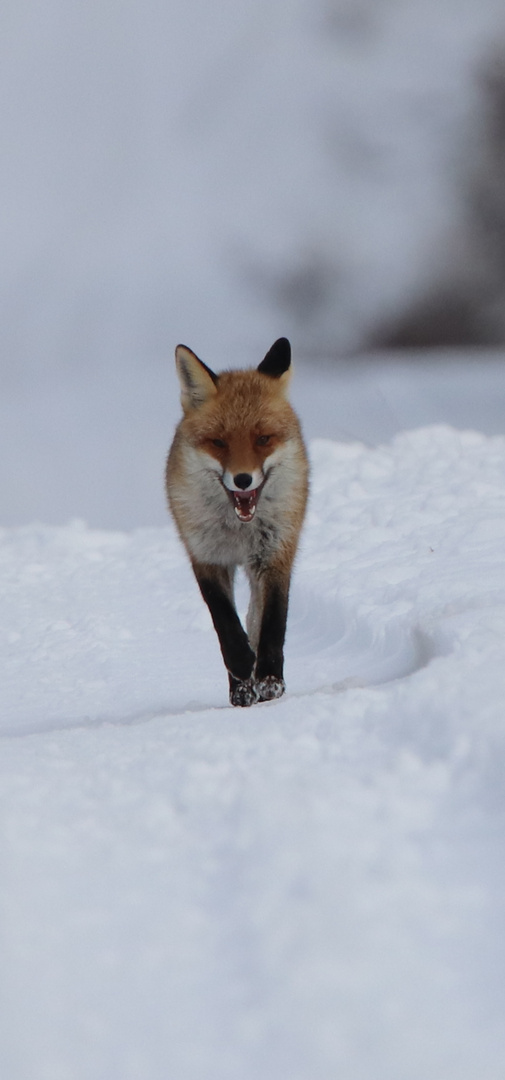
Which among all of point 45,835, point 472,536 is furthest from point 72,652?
point 45,835

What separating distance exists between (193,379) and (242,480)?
0.74m

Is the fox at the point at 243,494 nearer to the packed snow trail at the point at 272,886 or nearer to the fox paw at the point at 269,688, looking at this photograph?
the fox paw at the point at 269,688

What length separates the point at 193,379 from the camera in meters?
5.77

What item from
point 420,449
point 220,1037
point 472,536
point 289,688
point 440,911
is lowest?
point 220,1037

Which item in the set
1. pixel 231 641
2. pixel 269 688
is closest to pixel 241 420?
pixel 231 641

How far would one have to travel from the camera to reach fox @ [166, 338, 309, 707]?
18.1ft

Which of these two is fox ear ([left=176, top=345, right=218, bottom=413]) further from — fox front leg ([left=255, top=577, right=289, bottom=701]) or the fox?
fox front leg ([left=255, top=577, right=289, bottom=701])

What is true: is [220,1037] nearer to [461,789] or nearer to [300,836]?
[300,836]

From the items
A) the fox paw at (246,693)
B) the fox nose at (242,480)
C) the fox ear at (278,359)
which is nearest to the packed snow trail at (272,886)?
the fox paw at (246,693)

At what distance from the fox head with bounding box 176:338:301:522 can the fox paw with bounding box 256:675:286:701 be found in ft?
2.79

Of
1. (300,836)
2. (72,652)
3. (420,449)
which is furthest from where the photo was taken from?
(420,449)

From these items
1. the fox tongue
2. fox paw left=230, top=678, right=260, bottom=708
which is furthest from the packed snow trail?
the fox tongue

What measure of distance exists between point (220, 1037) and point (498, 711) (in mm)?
1471

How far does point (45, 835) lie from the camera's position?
3621 mm
